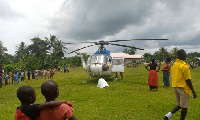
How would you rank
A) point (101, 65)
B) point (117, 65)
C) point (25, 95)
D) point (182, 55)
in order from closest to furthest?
1. point (25, 95)
2. point (182, 55)
3. point (101, 65)
4. point (117, 65)

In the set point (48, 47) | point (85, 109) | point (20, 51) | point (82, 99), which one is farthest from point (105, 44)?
point (20, 51)

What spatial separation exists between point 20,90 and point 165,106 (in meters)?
6.00

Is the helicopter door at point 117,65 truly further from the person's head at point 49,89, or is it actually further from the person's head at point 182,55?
the person's head at point 49,89

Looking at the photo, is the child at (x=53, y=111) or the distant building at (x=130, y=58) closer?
the child at (x=53, y=111)

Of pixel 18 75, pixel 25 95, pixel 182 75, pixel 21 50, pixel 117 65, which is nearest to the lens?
pixel 25 95

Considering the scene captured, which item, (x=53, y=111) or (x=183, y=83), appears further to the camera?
(x=183, y=83)

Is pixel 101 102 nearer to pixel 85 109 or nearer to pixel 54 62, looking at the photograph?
pixel 85 109

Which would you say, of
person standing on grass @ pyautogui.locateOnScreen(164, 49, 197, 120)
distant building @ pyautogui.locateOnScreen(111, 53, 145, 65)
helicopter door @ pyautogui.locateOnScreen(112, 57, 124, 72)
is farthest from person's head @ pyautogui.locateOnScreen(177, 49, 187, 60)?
distant building @ pyautogui.locateOnScreen(111, 53, 145, 65)

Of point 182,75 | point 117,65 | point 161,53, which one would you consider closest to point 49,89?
point 182,75

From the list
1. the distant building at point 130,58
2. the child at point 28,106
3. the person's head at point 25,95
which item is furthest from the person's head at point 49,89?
the distant building at point 130,58

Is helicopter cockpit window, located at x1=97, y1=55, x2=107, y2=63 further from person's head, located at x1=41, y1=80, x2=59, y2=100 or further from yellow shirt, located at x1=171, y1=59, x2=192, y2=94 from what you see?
person's head, located at x1=41, y1=80, x2=59, y2=100

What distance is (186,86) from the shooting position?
4.97 meters

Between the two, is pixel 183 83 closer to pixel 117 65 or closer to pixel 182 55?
pixel 182 55

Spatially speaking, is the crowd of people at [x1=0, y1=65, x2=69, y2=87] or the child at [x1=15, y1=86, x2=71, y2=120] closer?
the child at [x1=15, y1=86, x2=71, y2=120]
